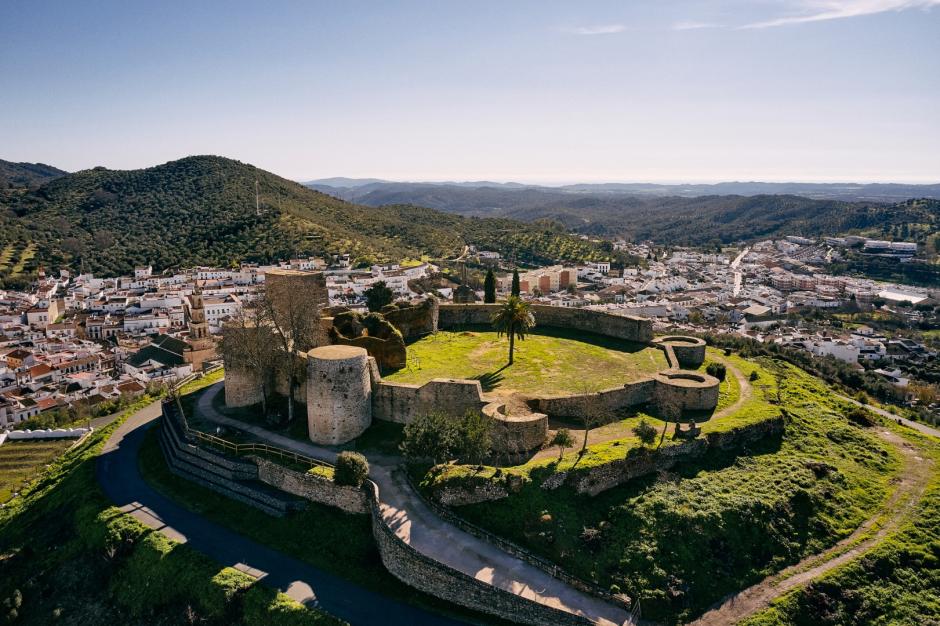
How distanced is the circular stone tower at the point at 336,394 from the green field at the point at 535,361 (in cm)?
348

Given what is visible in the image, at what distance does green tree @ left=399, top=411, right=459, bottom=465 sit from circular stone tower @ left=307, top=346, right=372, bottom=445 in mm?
3631

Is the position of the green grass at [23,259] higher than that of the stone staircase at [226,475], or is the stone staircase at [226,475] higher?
the green grass at [23,259]

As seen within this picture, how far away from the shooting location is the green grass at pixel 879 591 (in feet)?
64.6

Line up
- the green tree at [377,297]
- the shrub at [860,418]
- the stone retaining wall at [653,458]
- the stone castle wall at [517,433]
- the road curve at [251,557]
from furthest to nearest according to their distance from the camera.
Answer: the green tree at [377,297] → the shrub at [860,418] → the stone castle wall at [517,433] → the stone retaining wall at [653,458] → the road curve at [251,557]

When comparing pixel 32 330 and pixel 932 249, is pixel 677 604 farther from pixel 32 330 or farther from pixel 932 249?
pixel 932 249

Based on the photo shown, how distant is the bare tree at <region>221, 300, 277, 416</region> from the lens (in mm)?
30125

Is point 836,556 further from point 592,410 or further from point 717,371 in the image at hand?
point 717,371

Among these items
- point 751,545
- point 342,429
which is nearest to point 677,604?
point 751,545

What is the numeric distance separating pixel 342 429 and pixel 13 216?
147m

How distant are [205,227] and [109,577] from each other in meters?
112

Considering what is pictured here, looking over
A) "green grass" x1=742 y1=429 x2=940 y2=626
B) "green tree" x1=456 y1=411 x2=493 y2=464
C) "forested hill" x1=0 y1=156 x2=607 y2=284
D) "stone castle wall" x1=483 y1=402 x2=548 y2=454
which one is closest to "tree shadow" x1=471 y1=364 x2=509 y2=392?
"stone castle wall" x1=483 y1=402 x2=548 y2=454

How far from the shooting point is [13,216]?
133875 mm

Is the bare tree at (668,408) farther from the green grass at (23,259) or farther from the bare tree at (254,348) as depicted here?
the green grass at (23,259)

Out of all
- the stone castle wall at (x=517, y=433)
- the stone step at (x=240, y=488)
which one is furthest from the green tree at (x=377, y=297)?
the stone castle wall at (x=517, y=433)
